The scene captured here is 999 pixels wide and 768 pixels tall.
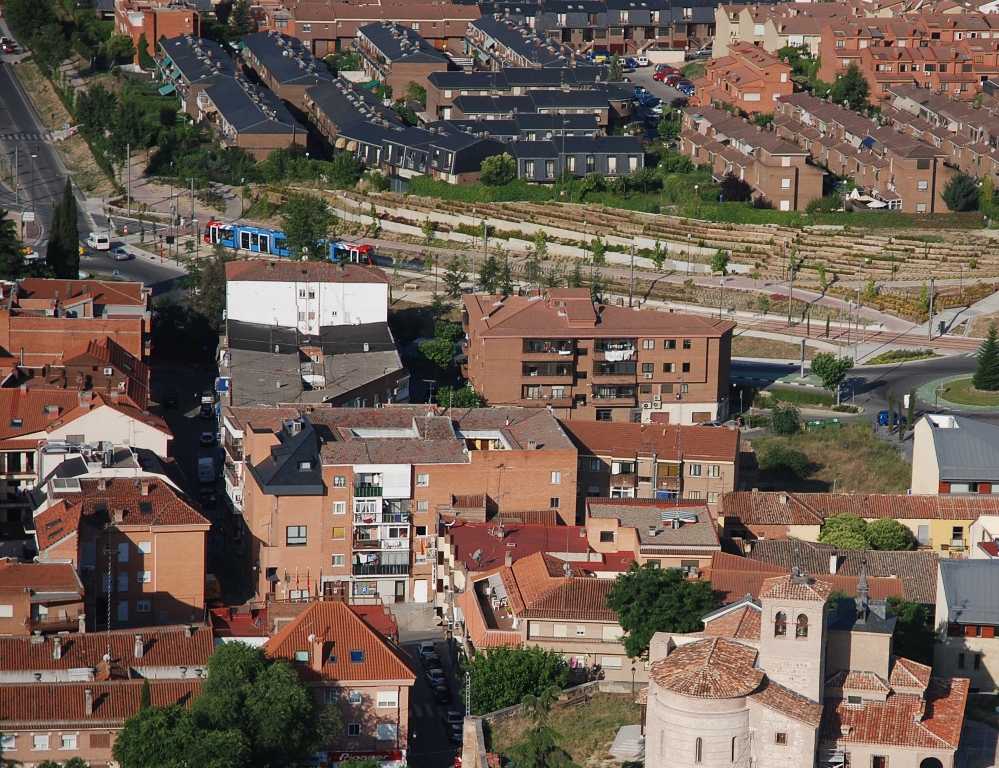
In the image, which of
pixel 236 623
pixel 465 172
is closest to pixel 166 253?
pixel 465 172

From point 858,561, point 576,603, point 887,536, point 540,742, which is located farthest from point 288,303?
point 540,742

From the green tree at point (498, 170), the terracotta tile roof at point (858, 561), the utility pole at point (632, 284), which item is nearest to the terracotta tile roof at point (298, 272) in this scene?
the utility pole at point (632, 284)

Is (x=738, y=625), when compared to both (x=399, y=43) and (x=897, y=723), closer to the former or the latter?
(x=897, y=723)

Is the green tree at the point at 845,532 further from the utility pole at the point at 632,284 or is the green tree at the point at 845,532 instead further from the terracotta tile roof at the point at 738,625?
the utility pole at the point at 632,284

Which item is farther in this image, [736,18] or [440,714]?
[736,18]

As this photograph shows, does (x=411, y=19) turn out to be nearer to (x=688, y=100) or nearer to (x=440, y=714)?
(x=688, y=100)

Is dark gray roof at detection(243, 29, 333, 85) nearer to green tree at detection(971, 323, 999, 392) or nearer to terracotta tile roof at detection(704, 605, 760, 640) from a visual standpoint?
green tree at detection(971, 323, 999, 392)
